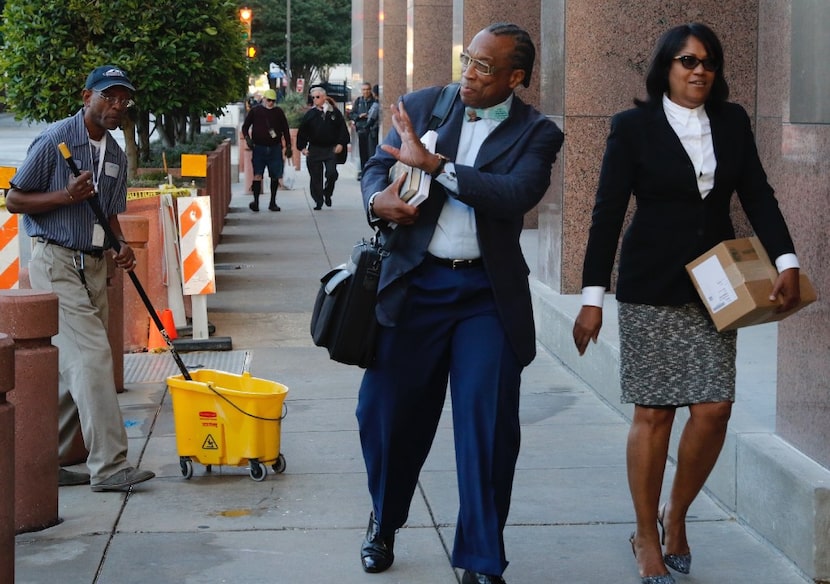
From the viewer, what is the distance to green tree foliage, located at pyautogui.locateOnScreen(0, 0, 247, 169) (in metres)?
12.1

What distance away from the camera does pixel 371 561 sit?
5.11 m

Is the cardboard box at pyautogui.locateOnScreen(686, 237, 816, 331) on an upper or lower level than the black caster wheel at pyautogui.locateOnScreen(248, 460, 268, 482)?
upper

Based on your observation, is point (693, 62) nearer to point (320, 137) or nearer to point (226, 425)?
point (226, 425)

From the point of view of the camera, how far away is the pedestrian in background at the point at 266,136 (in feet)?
67.2

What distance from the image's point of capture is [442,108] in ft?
15.6

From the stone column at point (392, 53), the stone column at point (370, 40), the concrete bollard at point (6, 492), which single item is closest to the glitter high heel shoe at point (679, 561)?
the concrete bollard at point (6, 492)

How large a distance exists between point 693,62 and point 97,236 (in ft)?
9.62

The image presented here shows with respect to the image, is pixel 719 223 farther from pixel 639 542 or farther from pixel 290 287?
pixel 290 287

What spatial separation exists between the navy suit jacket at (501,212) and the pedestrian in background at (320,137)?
16.0 m

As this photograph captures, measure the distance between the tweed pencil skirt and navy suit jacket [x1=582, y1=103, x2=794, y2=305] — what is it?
65mm

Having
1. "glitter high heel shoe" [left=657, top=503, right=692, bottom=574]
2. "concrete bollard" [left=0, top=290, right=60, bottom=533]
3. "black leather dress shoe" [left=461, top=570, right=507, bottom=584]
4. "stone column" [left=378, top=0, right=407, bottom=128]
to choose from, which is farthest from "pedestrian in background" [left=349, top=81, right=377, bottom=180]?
"black leather dress shoe" [left=461, top=570, right=507, bottom=584]

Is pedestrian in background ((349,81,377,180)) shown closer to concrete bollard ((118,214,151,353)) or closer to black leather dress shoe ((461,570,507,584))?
concrete bollard ((118,214,151,353))

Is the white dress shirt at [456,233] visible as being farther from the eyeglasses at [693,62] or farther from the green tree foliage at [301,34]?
the green tree foliage at [301,34]

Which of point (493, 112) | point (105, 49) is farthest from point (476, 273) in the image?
point (105, 49)
